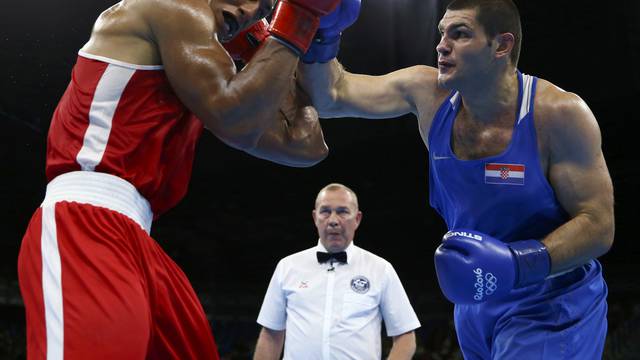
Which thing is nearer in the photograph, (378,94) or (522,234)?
(522,234)

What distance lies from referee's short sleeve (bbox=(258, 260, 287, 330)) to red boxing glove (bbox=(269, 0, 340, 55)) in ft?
8.50

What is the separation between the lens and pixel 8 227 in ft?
33.0

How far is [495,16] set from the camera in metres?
2.77

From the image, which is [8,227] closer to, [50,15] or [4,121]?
[4,121]

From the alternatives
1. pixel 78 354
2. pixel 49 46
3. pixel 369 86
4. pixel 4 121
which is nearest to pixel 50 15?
pixel 49 46

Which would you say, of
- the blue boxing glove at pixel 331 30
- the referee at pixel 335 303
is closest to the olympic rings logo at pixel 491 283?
the blue boxing glove at pixel 331 30

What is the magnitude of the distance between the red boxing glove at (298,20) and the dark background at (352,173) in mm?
4767

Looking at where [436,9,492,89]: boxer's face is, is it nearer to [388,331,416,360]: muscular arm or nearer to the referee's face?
the referee's face

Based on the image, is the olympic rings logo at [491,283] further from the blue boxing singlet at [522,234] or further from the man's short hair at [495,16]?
the man's short hair at [495,16]

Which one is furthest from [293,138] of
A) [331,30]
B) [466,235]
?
[466,235]

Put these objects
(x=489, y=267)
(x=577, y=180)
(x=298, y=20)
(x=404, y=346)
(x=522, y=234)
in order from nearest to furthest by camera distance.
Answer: (x=298, y=20), (x=489, y=267), (x=577, y=180), (x=522, y=234), (x=404, y=346)

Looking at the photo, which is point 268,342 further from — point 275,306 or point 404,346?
point 404,346

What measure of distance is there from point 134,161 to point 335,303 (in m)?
2.61

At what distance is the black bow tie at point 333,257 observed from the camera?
15.3 feet
